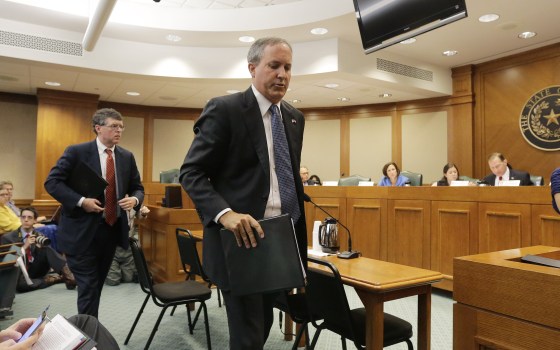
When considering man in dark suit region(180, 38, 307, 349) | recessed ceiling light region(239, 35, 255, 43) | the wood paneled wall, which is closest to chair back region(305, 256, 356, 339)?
man in dark suit region(180, 38, 307, 349)

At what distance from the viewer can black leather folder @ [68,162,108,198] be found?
240 cm

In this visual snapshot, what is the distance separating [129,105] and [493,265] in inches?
340

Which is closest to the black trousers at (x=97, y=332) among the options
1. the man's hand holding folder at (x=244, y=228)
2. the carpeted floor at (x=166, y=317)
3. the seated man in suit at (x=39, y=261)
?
the man's hand holding folder at (x=244, y=228)

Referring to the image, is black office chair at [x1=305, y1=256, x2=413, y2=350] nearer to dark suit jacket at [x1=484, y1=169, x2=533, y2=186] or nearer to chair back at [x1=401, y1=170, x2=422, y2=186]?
dark suit jacket at [x1=484, y1=169, x2=533, y2=186]

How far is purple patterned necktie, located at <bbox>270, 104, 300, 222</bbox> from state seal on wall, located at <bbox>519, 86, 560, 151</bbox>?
5939mm

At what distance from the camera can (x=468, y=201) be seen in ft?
12.6

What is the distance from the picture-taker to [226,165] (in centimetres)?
129

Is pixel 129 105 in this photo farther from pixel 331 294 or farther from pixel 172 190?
pixel 331 294

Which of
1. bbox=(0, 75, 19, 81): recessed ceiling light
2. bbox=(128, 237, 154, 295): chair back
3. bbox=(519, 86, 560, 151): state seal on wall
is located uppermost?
bbox=(0, 75, 19, 81): recessed ceiling light

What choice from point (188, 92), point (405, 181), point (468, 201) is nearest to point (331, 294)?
point (468, 201)

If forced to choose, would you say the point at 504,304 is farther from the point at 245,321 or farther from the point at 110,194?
the point at 110,194

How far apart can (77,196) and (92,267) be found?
0.42 m

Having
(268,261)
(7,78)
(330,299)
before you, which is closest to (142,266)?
(330,299)

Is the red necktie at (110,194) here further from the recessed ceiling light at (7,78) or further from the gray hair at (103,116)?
the recessed ceiling light at (7,78)
